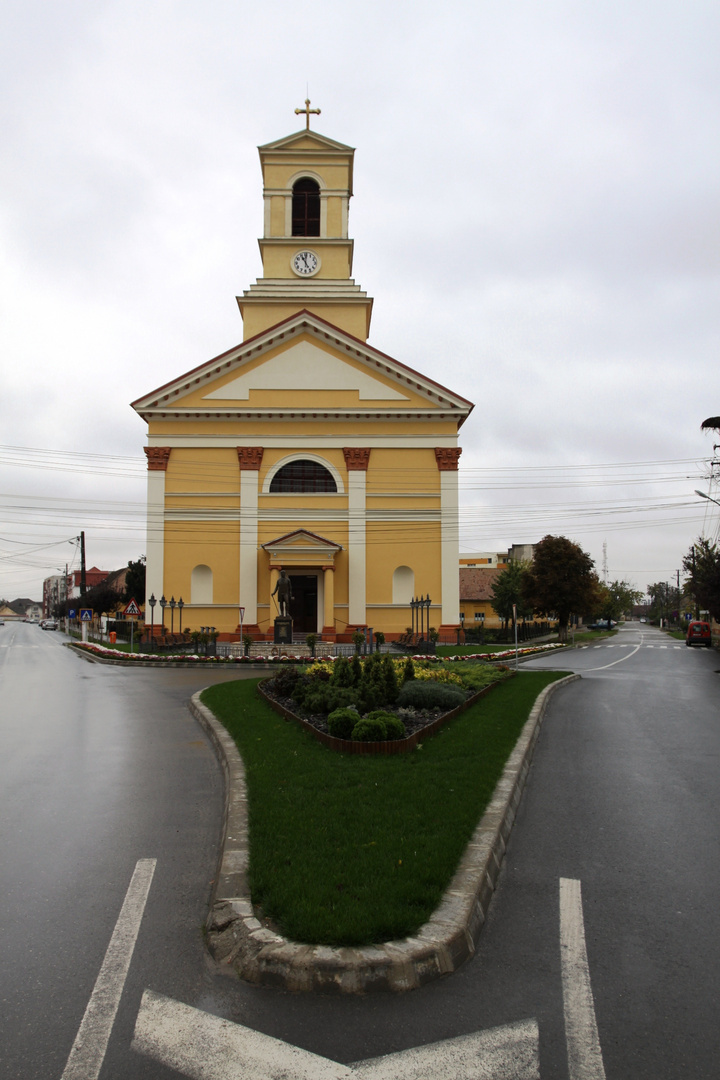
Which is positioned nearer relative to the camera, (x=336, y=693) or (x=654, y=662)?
(x=336, y=693)

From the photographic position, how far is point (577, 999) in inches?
156

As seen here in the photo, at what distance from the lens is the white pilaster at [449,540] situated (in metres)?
37.4

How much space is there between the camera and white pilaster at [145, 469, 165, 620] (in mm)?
36781

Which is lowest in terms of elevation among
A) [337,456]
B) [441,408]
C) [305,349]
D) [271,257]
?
[337,456]

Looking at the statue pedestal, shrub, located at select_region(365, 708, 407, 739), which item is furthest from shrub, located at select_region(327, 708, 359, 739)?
the statue pedestal

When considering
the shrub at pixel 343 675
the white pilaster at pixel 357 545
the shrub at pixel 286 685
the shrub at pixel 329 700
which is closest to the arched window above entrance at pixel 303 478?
the white pilaster at pixel 357 545

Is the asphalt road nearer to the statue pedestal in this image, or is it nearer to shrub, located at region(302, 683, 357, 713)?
shrub, located at region(302, 683, 357, 713)

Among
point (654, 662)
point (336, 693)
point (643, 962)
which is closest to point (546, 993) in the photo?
point (643, 962)

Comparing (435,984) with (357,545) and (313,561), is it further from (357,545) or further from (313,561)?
(357,545)

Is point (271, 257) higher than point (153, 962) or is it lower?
higher

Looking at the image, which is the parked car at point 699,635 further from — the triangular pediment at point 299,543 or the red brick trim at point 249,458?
the red brick trim at point 249,458

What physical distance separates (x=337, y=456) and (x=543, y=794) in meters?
30.3

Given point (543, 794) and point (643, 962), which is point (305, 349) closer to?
point (543, 794)

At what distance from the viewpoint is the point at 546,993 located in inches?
159
